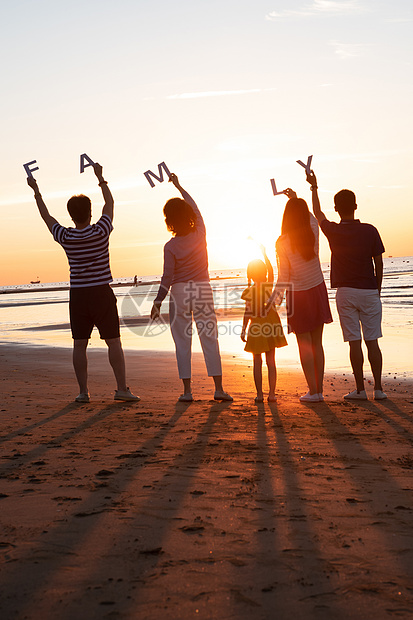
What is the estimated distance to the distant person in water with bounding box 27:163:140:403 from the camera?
541cm

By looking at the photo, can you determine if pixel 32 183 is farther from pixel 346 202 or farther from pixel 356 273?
pixel 356 273

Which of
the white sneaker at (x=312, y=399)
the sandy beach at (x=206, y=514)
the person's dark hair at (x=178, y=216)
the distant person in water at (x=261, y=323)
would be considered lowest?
the white sneaker at (x=312, y=399)

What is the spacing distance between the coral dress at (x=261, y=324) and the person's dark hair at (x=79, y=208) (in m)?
1.73

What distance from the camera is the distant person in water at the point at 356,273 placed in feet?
18.8

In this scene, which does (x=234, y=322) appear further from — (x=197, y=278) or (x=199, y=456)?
(x=199, y=456)

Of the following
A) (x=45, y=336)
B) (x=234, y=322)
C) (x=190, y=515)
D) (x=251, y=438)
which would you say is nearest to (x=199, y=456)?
(x=251, y=438)

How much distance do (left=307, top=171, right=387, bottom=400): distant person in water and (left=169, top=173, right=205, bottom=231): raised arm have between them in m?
1.13

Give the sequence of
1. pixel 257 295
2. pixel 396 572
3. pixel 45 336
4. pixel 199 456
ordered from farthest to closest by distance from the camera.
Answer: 1. pixel 45 336
2. pixel 257 295
3. pixel 199 456
4. pixel 396 572

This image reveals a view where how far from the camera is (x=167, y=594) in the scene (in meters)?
2.00

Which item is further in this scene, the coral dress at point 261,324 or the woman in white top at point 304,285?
the coral dress at point 261,324

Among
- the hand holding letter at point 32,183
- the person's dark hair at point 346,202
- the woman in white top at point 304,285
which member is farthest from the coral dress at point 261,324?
the hand holding letter at point 32,183

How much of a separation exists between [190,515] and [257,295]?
3470mm

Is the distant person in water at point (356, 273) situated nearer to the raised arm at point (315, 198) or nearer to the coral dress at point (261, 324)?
the raised arm at point (315, 198)

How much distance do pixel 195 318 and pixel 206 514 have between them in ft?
10.3
